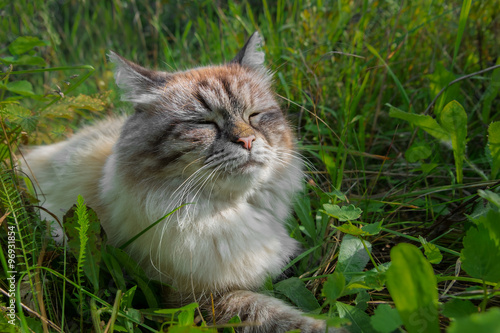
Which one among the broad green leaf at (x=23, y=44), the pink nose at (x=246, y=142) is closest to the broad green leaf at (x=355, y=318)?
the pink nose at (x=246, y=142)

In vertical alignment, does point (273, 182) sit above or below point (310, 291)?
above

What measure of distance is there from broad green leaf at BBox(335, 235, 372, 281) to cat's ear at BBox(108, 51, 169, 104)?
3.98 feet

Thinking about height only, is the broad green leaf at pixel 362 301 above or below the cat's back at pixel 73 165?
below

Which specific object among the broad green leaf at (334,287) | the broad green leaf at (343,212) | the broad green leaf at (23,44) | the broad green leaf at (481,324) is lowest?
the broad green leaf at (334,287)

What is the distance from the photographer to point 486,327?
2.45ft

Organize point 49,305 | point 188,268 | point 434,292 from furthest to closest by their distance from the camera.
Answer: point 188,268 < point 49,305 < point 434,292

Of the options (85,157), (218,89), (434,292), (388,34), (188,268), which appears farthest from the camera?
(388,34)

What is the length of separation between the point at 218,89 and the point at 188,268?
2.93 feet

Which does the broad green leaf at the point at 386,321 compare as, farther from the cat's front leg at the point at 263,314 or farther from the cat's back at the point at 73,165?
the cat's back at the point at 73,165

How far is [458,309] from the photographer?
1.25 meters

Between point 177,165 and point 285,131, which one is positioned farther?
point 285,131

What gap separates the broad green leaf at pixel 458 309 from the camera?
1231 mm

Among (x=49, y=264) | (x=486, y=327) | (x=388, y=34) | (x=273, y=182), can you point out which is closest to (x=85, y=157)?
(x=49, y=264)

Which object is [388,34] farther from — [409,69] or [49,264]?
[49,264]
